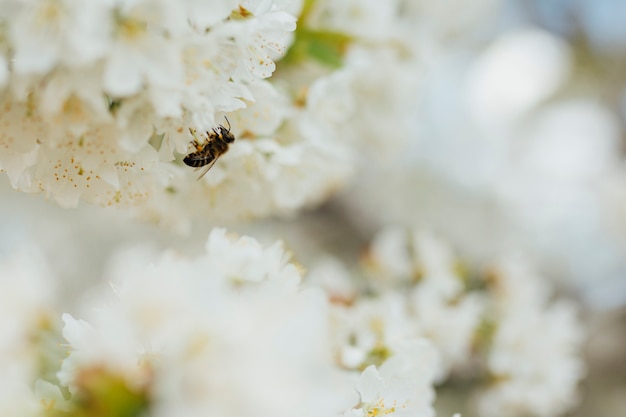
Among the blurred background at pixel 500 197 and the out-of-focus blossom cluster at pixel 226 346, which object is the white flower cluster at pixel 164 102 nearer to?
the out-of-focus blossom cluster at pixel 226 346

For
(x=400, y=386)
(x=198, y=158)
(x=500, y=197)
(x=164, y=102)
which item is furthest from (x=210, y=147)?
(x=500, y=197)

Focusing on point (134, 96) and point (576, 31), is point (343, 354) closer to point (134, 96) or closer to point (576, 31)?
point (134, 96)

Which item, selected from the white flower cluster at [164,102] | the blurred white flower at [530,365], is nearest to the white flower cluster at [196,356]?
the white flower cluster at [164,102]

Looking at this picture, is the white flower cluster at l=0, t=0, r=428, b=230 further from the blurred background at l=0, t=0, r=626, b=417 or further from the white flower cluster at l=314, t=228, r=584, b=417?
the blurred background at l=0, t=0, r=626, b=417

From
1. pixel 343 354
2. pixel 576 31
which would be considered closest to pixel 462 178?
pixel 576 31

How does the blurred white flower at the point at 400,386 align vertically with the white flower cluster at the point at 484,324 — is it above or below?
below

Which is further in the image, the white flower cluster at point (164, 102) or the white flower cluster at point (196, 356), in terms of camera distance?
the white flower cluster at point (164, 102)
